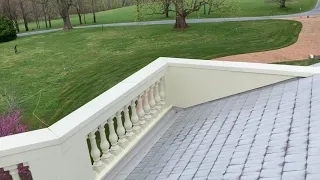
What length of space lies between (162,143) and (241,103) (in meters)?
1.39

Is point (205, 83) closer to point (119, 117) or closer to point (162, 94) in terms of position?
point (162, 94)

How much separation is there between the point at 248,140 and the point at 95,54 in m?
20.0

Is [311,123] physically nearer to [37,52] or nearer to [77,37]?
[37,52]

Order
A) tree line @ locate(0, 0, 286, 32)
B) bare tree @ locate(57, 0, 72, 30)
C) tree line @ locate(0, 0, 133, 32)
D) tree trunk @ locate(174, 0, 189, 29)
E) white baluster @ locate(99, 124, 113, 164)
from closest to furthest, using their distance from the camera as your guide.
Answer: white baluster @ locate(99, 124, 113, 164), tree trunk @ locate(174, 0, 189, 29), tree line @ locate(0, 0, 286, 32), bare tree @ locate(57, 0, 72, 30), tree line @ locate(0, 0, 133, 32)

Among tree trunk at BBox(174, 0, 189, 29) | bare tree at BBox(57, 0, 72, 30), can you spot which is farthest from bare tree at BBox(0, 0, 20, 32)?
tree trunk at BBox(174, 0, 189, 29)

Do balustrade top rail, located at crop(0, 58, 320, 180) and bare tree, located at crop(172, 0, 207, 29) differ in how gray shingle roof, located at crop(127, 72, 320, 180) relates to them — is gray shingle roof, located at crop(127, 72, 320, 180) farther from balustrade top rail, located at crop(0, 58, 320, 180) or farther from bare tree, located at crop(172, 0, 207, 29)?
bare tree, located at crop(172, 0, 207, 29)

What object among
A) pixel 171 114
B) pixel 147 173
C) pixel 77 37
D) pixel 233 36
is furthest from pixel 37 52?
pixel 147 173

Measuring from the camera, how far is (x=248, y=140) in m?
3.46

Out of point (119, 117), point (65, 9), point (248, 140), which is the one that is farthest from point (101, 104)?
point (65, 9)

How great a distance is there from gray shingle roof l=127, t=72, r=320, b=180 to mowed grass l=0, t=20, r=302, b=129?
8.78 metres

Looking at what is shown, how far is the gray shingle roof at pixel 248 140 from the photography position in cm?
275

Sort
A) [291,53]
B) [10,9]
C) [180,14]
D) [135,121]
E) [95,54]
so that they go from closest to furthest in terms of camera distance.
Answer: [135,121] → [291,53] → [95,54] → [180,14] → [10,9]

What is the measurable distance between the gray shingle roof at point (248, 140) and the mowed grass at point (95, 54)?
8.78 metres

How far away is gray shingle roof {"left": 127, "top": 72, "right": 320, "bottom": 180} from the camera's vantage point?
2.75 meters
